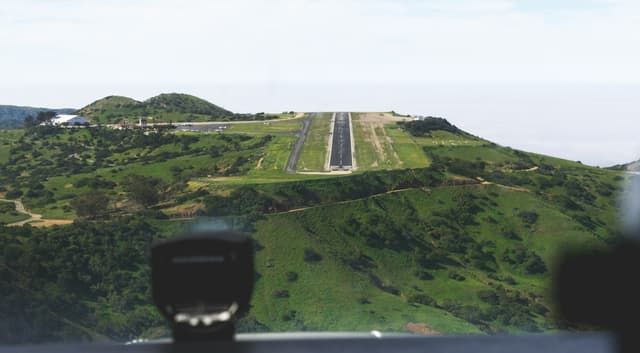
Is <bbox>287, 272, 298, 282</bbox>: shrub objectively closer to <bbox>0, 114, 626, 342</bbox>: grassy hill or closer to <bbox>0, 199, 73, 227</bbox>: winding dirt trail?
<bbox>0, 114, 626, 342</bbox>: grassy hill

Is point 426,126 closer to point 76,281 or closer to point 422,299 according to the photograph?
point 422,299

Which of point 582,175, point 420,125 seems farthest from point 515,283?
point 420,125

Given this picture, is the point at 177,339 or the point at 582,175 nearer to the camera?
the point at 177,339

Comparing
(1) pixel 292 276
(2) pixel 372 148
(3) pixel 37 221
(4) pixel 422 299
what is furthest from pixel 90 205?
(2) pixel 372 148

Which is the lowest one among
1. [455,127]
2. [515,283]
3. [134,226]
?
[515,283]

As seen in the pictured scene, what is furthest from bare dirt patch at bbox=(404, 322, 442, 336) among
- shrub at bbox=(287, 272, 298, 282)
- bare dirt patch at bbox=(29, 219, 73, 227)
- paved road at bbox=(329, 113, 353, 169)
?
bare dirt patch at bbox=(29, 219, 73, 227)

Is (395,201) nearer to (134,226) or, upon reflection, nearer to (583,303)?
(134,226)

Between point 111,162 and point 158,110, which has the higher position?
point 158,110
